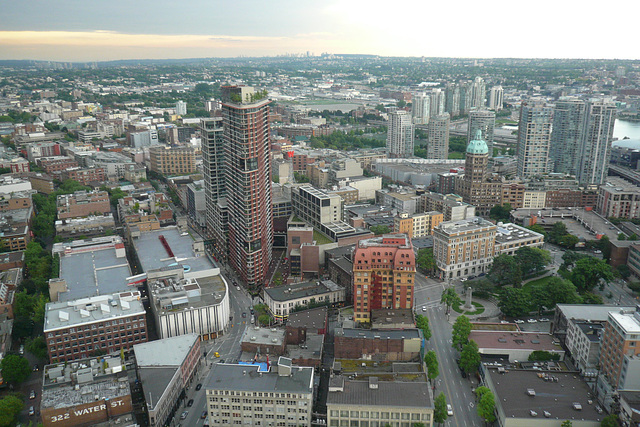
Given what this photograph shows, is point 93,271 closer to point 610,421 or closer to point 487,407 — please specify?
point 487,407

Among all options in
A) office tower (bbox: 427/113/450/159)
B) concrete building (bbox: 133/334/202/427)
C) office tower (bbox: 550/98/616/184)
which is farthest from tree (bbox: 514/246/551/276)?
office tower (bbox: 427/113/450/159)

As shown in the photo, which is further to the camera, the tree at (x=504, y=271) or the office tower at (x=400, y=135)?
the office tower at (x=400, y=135)

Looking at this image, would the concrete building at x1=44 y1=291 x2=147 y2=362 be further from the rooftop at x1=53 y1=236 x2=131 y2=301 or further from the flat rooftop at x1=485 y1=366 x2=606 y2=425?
the flat rooftop at x1=485 y1=366 x2=606 y2=425

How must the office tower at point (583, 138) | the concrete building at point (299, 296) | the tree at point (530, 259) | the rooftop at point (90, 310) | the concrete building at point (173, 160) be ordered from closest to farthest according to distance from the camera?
the rooftop at point (90, 310) → the concrete building at point (299, 296) → the tree at point (530, 259) → the office tower at point (583, 138) → the concrete building at point (173, 160)

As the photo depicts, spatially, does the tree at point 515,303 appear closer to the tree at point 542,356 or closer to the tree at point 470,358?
the tree at point 542,356

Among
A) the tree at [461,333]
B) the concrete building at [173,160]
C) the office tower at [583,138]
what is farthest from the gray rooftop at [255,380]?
the concrete building at [173,160]

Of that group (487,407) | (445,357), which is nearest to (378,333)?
(445,357)

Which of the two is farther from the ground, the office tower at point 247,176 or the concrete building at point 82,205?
the office tower at point 247,176
